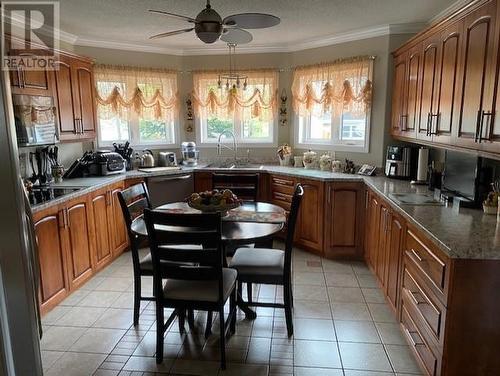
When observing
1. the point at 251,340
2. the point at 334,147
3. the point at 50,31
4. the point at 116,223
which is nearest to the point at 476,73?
the point at 251,340

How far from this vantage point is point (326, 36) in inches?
171

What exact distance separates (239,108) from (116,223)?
219cm

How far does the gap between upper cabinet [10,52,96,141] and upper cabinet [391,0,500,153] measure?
328 centimetres

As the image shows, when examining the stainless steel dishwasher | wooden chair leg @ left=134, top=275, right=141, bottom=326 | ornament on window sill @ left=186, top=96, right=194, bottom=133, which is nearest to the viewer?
wooden chair leg @ left=134, top=275, right=141, bottom=326

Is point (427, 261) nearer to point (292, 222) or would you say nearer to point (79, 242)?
point (292, 222)

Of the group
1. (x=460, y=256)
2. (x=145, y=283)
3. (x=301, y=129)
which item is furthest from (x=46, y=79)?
(x=460, y=256)

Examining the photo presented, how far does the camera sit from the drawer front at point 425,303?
1.86 meters

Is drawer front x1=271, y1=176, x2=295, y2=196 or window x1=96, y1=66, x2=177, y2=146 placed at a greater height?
window x1=96, y1=66, x2=177, y2=146

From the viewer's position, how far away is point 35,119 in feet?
10.5

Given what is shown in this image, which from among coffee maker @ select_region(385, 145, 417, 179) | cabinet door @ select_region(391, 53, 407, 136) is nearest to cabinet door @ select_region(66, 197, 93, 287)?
coffee maker @ select_region(385, 145, 417, 179)

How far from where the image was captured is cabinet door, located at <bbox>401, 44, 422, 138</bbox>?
10.6ft

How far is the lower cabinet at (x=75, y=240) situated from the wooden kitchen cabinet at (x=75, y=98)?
0.68 metres

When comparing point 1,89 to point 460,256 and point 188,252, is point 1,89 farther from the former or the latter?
point 460,256

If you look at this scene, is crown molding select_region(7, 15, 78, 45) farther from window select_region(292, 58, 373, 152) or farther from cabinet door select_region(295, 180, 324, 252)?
cabinet door select_region(295, 180, 324, 252)
